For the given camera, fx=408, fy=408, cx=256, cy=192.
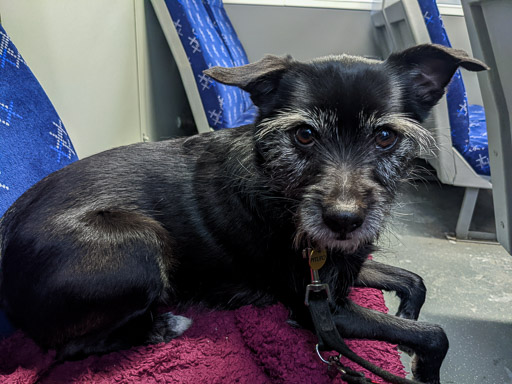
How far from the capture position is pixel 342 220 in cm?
124

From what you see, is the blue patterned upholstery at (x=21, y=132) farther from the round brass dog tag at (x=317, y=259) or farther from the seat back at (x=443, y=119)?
the seat back at (x=443, y=119)

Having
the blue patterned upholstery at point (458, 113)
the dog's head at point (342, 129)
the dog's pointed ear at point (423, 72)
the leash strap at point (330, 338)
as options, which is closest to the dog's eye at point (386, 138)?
the dog's head at point (342, 129)

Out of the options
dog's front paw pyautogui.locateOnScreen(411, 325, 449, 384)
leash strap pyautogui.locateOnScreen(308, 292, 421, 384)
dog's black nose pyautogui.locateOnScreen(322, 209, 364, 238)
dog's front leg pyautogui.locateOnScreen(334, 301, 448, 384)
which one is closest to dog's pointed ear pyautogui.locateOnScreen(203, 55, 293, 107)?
dog's black nose pyautogui.locateOnScreen(322, 209, 364, 238)

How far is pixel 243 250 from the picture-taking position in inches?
64.8

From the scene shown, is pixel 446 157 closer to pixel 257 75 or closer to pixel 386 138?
pixel 386 138

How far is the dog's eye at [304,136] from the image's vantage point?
1.41 metres

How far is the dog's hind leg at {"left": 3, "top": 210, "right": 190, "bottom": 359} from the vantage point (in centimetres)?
135

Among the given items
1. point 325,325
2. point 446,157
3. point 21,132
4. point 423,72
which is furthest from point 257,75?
point 446,157

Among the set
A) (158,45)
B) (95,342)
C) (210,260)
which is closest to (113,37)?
(158,45)

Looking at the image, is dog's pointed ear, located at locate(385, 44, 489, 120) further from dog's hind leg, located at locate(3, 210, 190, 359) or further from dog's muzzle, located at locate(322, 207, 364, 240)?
dog's hind leg, located at locate(3, 210, 190, 359)

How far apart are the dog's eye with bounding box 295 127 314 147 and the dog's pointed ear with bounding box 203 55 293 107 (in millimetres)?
223

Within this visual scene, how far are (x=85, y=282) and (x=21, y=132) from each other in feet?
2.87

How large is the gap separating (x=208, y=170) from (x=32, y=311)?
2.62ft

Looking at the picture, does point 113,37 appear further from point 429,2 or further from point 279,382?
point 279,382
